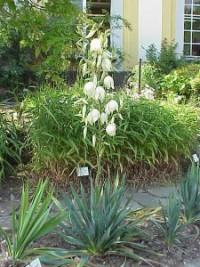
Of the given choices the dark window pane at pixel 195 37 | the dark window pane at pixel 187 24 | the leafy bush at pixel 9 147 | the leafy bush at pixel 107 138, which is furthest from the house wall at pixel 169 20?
the leafy bush at pixel 9 147

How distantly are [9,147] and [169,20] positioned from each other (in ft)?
23.2

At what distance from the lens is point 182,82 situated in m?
9.63

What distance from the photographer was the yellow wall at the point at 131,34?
11.7 metres

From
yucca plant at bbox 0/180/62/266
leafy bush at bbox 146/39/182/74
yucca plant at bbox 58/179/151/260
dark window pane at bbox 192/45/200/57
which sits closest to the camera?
yucca plant at bbox 0/180/62/266

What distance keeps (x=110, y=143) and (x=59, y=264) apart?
2.02 m

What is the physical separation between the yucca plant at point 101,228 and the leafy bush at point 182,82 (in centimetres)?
594

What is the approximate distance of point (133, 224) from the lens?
376 centimetres

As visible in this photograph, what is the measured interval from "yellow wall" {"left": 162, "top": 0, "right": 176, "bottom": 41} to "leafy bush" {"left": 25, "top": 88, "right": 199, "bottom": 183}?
622 centimetres

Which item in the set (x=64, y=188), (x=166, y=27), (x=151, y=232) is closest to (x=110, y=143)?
(x=64, y=188)

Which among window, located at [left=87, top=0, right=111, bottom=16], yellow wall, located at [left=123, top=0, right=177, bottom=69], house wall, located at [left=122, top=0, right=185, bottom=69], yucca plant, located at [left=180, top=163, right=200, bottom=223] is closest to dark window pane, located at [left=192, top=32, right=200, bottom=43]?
house wall, located at [left=122, top=0, right=185, bottom=69]

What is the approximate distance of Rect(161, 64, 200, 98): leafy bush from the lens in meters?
9.42

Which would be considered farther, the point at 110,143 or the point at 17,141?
the point at 17,141

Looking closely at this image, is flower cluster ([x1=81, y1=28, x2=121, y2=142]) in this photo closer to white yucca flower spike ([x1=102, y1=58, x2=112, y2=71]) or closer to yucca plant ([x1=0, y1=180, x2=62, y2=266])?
white yucca flower spike ([x1=102, y1=58, x2=112, y2=71])

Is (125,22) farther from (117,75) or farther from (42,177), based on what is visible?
(42,177)
